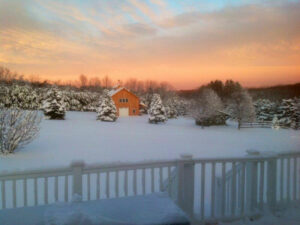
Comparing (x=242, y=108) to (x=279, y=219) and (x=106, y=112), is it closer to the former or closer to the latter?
(x=106, y=112)

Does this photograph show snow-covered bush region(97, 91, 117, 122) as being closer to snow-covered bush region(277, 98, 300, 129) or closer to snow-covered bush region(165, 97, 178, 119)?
snow-covered bush region(165, 97, 178, 119)

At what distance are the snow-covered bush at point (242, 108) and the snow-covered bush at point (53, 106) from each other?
16156 millimetres

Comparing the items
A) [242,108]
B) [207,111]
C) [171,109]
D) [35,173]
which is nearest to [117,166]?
[35,173]

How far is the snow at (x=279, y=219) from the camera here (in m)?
2.83

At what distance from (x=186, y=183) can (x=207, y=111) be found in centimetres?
1702

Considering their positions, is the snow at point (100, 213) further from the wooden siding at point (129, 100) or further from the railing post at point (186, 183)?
the wooden siding at point (129, 100)

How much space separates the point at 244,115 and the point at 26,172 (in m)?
19.1

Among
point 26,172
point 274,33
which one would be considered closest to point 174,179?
point 26,172

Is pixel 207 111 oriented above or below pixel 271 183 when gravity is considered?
above

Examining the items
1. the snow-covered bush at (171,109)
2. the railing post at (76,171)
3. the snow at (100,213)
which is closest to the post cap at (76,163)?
the railing post at (76,171)

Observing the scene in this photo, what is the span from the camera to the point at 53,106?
19.2 m

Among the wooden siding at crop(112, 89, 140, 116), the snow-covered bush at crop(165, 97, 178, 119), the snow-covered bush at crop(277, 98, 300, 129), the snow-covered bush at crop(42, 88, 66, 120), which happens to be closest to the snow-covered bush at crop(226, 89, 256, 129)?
the snow-covered bush at crop(277, 98, 300, 129)

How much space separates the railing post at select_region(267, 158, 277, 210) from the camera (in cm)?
298

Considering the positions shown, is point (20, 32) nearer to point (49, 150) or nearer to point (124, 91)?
point (49, 150)
